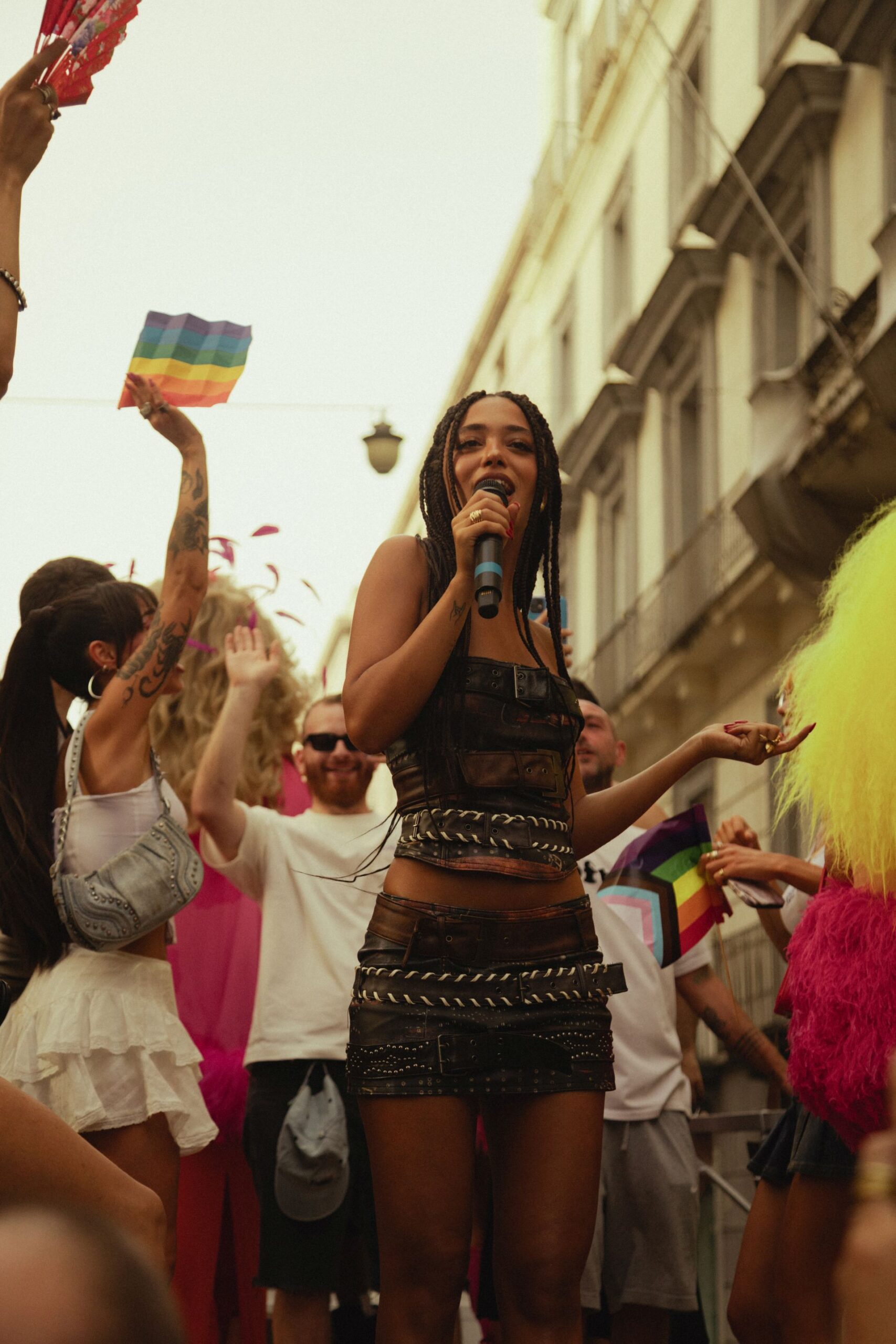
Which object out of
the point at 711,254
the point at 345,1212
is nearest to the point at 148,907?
the point at 345,1212

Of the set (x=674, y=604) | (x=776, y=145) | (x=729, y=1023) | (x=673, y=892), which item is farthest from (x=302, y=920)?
(x=674, y=604)

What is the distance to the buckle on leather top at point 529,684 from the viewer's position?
10.5ft

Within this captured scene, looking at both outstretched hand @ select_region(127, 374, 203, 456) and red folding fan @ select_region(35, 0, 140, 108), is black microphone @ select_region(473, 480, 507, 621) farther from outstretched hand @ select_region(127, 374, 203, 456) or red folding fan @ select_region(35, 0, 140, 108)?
outstretched hand @ select_region(127, 374, 203, 456)

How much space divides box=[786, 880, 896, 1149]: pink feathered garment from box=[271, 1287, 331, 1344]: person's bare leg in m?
1.81

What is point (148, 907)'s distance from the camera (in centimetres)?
384

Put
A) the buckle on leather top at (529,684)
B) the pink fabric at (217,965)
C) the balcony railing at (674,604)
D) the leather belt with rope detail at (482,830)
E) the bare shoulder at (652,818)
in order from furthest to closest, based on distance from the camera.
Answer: the balcony railing at (674,604)
the bare shoulder at (652,818)
the pink fabric at (217,965)
the buckle on leather top at (529,684)
the leather belt with rope detail at (482,830)

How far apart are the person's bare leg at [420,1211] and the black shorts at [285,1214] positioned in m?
1.67

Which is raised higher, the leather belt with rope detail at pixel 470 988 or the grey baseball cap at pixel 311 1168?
the leather belt with rope detail at pixel 470 988

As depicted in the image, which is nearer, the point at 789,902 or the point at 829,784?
the point at 829,784

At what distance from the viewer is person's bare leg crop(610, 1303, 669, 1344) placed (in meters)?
4.77

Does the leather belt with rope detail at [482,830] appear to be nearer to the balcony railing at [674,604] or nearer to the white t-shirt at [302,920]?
the white t-shirt at [302,920]

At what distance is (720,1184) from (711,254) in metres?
14.1

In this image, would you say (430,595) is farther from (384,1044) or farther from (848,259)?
(848,259)

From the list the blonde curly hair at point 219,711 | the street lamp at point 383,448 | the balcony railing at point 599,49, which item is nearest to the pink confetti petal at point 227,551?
the blonde curly hair at point 219,711
